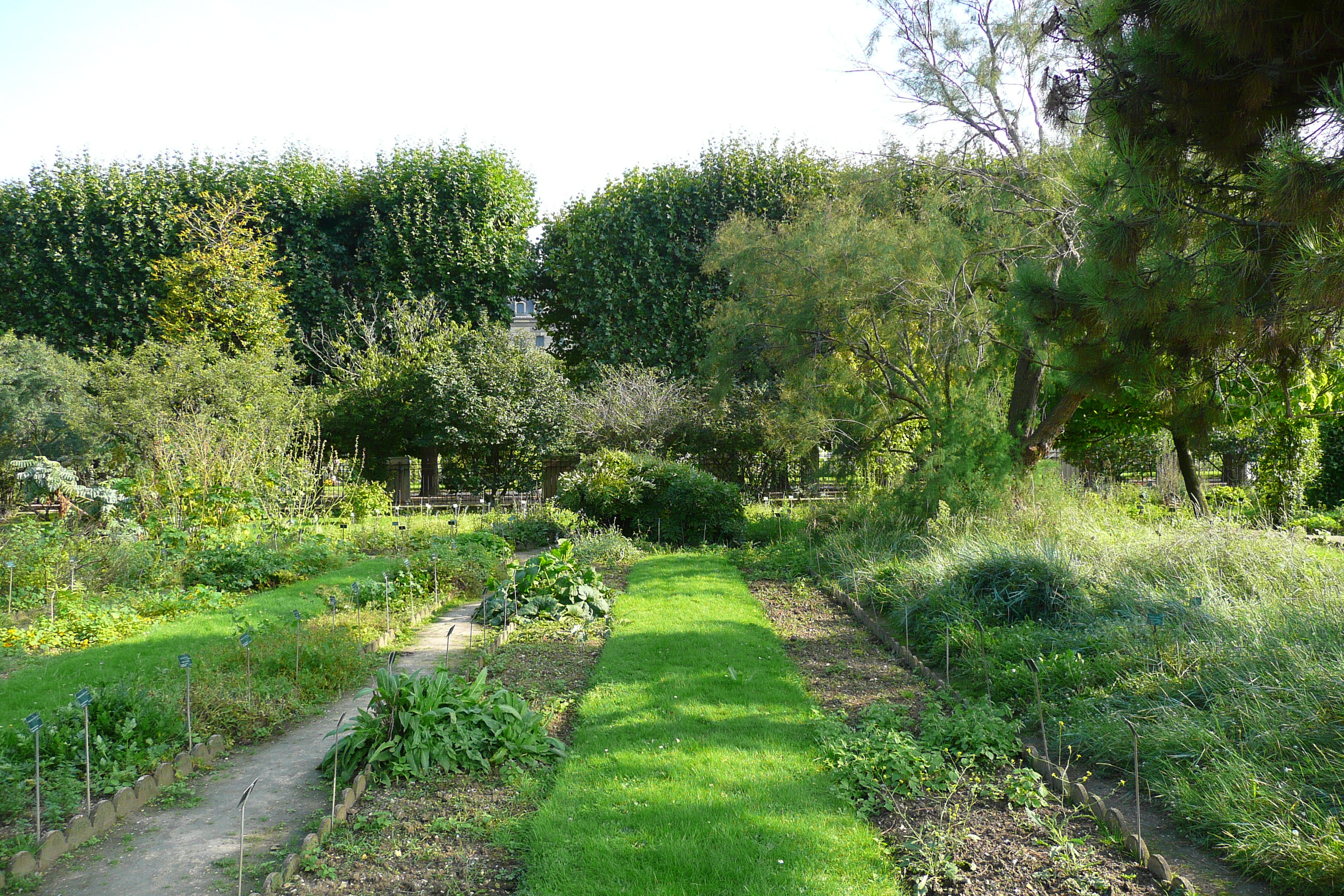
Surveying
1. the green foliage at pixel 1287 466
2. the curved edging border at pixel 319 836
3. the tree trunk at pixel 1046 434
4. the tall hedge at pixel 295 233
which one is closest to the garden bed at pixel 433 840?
the curved edging border at pixel 319 836

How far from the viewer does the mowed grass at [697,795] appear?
302 cm

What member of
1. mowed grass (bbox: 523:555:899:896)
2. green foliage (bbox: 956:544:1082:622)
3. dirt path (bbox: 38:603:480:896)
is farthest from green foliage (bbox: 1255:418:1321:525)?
dirt path (bbox: 38:603:480:896)

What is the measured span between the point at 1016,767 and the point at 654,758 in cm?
186

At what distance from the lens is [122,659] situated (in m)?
5.37

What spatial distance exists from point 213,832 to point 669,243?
18396mm

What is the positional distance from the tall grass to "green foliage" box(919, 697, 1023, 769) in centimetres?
30

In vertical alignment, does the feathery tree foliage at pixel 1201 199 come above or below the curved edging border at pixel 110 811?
above

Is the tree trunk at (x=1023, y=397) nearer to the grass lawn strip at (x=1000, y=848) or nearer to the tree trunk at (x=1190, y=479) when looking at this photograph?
the tree trunk at (x=1190, y=479)

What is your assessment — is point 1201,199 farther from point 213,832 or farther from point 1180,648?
point 213,832

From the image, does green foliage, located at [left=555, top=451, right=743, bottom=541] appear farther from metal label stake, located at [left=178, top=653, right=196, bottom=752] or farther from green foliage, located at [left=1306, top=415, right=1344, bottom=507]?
green foliage, located at [left=1306, top=415, right=1344, bottom=507]

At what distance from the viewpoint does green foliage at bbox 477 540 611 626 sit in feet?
23.3

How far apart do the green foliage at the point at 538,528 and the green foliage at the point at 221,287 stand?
10.4m

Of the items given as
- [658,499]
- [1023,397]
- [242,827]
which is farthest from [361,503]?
[242,827]

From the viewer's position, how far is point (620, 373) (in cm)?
1834
